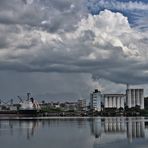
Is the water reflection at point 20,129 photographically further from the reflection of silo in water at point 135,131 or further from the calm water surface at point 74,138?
the reflection of silo in water at point 135,131

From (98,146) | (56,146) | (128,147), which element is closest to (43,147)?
(56,146)

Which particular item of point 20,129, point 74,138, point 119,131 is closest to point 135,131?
point 119,131

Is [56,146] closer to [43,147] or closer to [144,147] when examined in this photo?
[43,147]

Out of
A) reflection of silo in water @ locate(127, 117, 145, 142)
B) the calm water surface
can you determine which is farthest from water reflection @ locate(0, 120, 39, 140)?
reflection of silo in water @ locate(127, 117, 145, 142)

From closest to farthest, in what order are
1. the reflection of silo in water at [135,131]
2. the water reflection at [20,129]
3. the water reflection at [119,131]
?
the water reflection at [119,131] → the reflection of silo in water at [135,131] → the water reflection at [20,129]

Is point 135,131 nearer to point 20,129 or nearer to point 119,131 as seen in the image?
point 119,131

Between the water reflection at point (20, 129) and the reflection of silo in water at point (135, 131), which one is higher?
the reflection of silo in water at point (135, 131)

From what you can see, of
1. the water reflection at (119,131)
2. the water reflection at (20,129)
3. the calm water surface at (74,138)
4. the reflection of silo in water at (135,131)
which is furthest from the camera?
the water reflection at (20,129)

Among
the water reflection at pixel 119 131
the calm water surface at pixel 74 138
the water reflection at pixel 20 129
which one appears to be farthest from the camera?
the water reflection at pixel 20 129

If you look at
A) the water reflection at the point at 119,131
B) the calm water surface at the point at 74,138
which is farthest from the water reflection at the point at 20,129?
the water reflection at the point at 119,131

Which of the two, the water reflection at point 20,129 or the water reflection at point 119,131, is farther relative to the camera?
the water reflection at point 20,129

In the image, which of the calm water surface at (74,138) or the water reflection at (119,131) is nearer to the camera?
the calm water surface at (74,138)

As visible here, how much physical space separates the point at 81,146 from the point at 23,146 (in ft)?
21.8

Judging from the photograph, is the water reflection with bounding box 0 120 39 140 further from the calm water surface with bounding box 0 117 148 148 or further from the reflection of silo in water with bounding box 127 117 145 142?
the reflection of silo in water with bounding box 127 117 145 142
